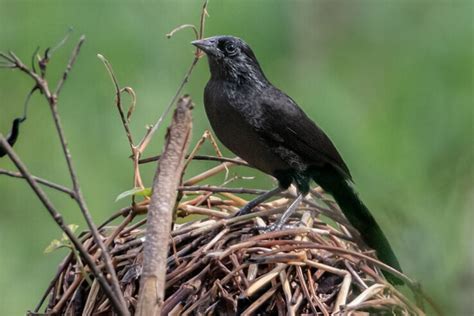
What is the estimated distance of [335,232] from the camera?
2.60 meters

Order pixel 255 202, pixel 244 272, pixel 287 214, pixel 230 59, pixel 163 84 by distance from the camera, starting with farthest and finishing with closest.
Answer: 1. pixel 163 84
2. pixel 230 59
3. pixel 255 202
4. pixel 287 214
5. pixel 244 272

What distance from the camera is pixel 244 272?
7.80ft

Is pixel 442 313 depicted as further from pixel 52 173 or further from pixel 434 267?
pixel 52 173

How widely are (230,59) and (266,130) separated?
35 cm

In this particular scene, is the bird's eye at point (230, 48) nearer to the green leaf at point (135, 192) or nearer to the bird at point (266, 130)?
the bird at point (266, 130)

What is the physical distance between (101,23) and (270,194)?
149 inches

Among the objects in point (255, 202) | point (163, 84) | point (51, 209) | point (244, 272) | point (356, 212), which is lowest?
point (51, 209)

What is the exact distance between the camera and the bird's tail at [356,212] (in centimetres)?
272

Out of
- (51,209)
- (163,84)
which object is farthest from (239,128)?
(163,84)

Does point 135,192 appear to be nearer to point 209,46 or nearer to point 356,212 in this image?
point 356,212

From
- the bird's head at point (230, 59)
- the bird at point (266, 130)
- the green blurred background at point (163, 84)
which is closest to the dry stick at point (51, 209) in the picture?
the bird at point (266, 130)

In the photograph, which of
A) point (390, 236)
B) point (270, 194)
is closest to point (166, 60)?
point (270, 194)

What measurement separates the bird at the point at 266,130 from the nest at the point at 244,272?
0.80 metres

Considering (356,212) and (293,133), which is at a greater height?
(293,133)
